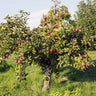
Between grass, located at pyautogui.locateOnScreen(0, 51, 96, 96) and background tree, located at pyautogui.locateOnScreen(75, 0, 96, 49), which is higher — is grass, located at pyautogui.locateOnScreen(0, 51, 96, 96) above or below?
below

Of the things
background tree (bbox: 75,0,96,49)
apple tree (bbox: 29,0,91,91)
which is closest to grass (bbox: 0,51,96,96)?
apple tree (bbox: 29,0,91,91)

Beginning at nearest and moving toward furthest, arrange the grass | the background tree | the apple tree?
the apple tree < the grass < the background tree

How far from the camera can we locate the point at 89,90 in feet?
33.2

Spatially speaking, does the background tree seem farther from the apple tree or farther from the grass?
the apple tree

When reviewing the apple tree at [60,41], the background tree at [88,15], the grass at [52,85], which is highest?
the background tree at [88,15]

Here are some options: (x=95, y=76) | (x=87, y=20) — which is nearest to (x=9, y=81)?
(x=95, y=76)

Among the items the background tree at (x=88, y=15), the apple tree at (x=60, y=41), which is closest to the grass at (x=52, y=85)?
the apple tree at (x=60, y=41)

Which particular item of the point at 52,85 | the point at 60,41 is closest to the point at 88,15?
the point at 52,85

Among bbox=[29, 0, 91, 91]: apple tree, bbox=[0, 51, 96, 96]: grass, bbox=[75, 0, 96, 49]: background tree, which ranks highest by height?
bbox=[75, 0, 96, 49]: background tree

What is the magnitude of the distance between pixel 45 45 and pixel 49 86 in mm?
3631

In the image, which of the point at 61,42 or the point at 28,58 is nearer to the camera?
the point at 28,58

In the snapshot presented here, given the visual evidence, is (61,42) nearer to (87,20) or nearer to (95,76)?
(95,76)

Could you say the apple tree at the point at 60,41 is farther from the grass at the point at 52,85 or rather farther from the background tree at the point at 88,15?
the background tree at the point at 88,15

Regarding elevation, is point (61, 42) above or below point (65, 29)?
below
